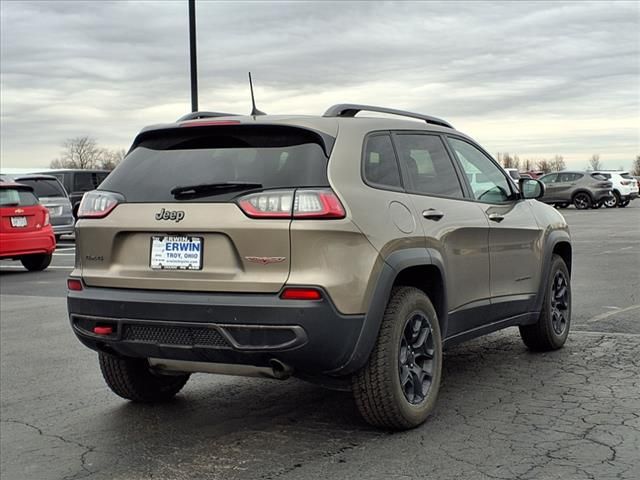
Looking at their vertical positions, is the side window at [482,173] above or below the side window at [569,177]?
above

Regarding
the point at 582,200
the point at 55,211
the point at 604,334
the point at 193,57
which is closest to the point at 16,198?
the point at 193,57

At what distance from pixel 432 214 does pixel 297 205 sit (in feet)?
3.59

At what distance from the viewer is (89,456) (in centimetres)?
475

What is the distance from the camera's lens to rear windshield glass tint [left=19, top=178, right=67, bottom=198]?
70.8 feet

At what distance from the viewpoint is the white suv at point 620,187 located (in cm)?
3819

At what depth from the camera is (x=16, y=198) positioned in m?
15.6

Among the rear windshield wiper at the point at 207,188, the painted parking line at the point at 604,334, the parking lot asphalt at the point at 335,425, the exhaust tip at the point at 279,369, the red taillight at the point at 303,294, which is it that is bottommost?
the painted parking line at the point at 604,334

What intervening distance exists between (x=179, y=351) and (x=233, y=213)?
2.52ft

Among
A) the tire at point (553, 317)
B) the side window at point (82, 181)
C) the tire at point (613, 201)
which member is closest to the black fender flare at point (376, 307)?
the tire at point (553, 317)

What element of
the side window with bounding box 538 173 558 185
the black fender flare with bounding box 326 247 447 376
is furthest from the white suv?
the black fender flare with bounding box 326 247 447 376

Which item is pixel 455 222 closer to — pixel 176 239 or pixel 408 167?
pixel 408 167

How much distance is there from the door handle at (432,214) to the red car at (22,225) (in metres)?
11.7

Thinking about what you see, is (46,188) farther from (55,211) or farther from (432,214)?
(432,214)

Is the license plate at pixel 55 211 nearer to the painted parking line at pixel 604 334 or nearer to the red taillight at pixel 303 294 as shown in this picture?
the painted parking line at pixel 604 334
